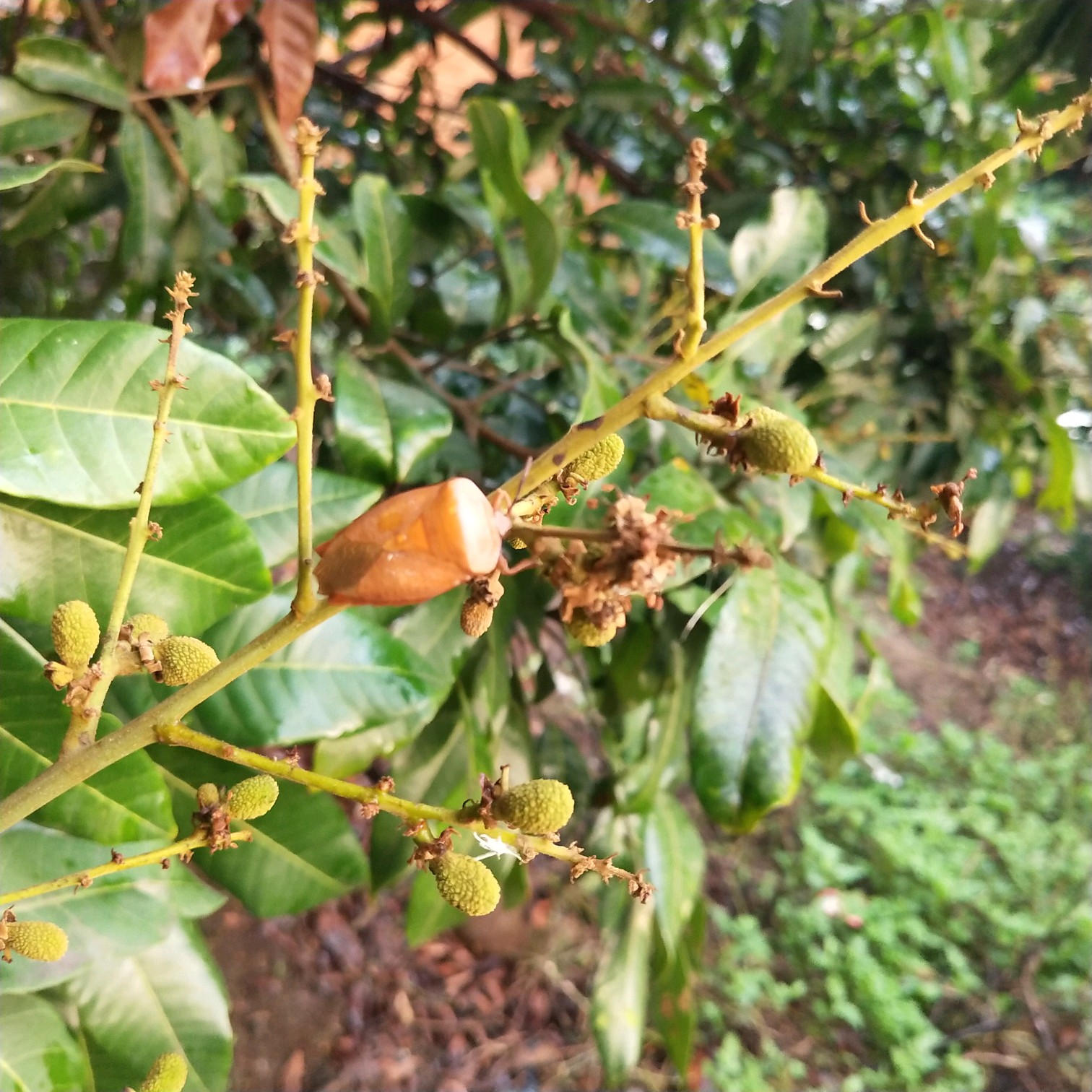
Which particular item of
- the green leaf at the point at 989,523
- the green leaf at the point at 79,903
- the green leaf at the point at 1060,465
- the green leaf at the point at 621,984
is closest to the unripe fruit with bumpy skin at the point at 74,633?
the green leaf at the point at 79,903

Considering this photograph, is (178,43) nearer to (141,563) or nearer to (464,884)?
(141,563)

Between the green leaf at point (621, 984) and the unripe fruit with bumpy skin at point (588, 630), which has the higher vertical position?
the unripe fruit with bumpy skin at point (588, 630)

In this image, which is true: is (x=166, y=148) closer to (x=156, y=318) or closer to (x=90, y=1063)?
(x=156, y=318)

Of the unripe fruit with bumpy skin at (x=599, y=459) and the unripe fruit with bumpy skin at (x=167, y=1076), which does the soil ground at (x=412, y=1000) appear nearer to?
the unripe fruit with bumpy skin at (x=167, y=1076)

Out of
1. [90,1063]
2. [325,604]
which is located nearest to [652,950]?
[90,1063]

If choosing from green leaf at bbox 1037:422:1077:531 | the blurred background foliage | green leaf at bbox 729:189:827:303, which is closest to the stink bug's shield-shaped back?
the blurred background foliage

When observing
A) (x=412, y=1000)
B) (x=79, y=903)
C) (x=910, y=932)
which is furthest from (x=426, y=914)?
(x=910, y=932)

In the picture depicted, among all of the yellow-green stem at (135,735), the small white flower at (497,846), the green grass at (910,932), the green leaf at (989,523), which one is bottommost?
the green grass at (910,932)
